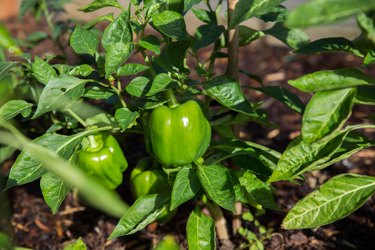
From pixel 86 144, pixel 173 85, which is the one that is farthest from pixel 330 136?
pixel 86 144

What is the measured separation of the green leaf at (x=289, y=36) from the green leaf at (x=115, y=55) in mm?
416

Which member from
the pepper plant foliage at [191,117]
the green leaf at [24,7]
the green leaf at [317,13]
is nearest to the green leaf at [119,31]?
the pepper plant foliage at [191,117]

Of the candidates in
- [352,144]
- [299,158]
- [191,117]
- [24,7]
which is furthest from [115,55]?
[24,7]

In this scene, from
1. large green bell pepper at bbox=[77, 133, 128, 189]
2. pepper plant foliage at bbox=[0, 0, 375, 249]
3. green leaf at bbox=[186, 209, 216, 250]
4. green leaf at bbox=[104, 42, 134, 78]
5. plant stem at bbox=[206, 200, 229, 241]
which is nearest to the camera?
pepper plant foliage at bbox=[0, 0, 375, 249]

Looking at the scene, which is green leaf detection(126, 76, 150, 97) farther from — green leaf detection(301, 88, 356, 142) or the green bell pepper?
green leaf detection(301, 88, 356, 142)

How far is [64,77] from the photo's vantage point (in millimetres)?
1167

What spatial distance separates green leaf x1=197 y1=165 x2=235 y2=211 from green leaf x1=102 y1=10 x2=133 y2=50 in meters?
0.32

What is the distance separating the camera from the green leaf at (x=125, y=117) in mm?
1155

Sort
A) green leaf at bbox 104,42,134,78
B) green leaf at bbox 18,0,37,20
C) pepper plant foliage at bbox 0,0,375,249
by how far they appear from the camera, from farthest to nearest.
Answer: green leaf at bbox 18,0,37,20 → green leaf at bbox 104,42,134,78 → pepper plant foliage at bbox 0,0,375,249

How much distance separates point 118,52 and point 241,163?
1.26 feet

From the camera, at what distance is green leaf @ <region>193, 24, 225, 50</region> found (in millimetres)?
1263

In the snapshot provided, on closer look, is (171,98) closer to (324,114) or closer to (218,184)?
(218,184)

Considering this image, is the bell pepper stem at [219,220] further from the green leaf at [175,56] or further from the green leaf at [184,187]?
the green leaf at [175,56]

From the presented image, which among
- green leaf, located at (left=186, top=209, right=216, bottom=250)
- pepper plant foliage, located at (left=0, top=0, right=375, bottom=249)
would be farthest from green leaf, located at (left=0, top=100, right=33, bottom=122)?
green leaf, located at (left=186, top=209, right=216, bottom=250)
